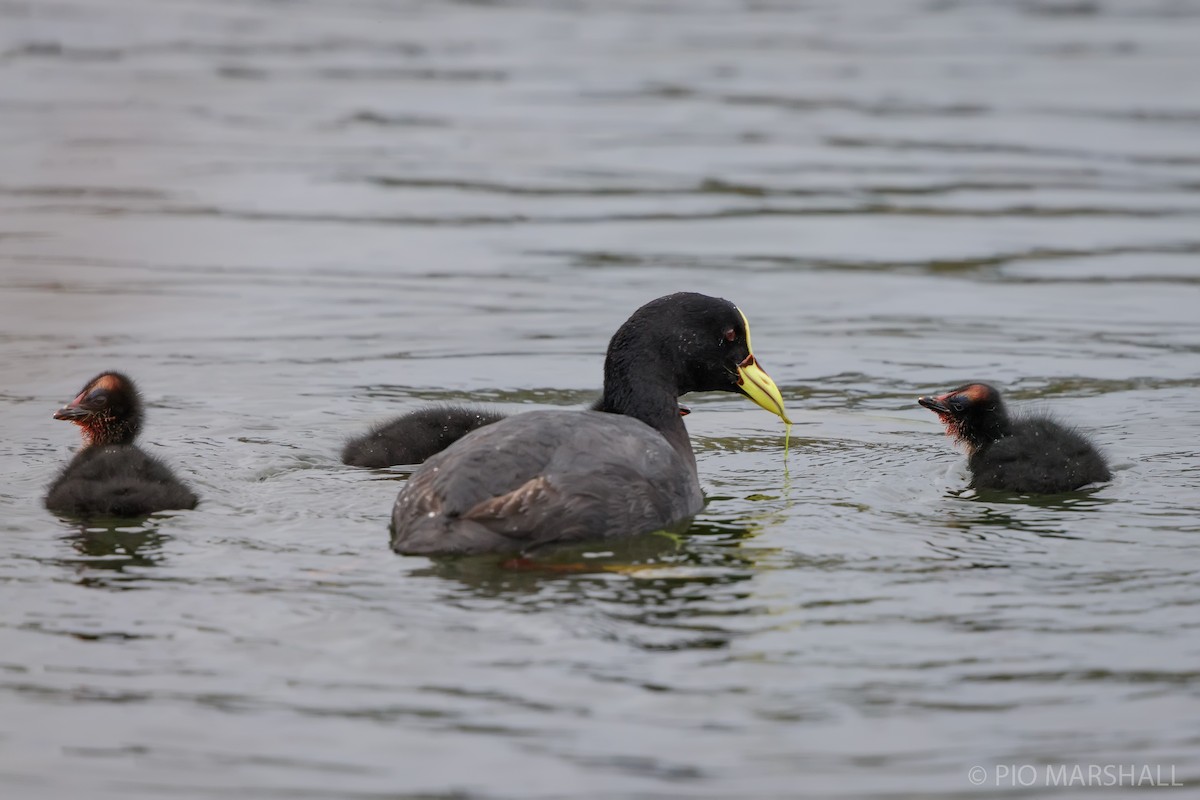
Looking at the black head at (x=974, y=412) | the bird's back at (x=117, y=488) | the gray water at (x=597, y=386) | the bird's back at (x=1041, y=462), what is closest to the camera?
the gray water at (x=597, y=386)

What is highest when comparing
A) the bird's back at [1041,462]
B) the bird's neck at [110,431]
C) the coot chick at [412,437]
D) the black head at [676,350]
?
the black head at [676,350]

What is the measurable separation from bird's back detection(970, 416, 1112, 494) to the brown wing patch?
2652 millimetres

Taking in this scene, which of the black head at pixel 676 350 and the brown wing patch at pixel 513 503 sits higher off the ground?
the black head at pixel 676 350

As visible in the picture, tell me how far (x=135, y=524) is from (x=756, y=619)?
119 inches

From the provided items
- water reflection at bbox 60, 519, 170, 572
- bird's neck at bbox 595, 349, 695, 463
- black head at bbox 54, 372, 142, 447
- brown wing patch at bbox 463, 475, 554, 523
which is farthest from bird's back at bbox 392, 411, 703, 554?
black head at bbox 54, 372, 142, 447

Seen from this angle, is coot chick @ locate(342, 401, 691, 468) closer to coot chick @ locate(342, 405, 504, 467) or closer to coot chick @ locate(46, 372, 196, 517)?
coot chick @ locate(342, 405, 504, 467)

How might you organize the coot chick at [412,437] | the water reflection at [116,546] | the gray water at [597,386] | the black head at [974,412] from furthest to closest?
the black head at [974,412]
the coot chick at [412,437]
the water reflection at [116,546]
the gray water at [597,386]

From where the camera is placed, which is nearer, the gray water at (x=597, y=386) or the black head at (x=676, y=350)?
the gray water at (x=597, y=386)

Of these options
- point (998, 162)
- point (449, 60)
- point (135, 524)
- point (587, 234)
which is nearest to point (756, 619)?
point (135, 524)

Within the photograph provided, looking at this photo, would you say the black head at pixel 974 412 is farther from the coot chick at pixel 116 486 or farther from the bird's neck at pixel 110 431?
the bird's neck at pixel 110 431

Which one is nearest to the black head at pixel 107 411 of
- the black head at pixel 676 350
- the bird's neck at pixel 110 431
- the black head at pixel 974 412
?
the bird's neck at pixel 110 431

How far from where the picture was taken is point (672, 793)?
561 cm

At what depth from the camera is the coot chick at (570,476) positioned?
310 inches

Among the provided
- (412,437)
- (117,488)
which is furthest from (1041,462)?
(117,488)
